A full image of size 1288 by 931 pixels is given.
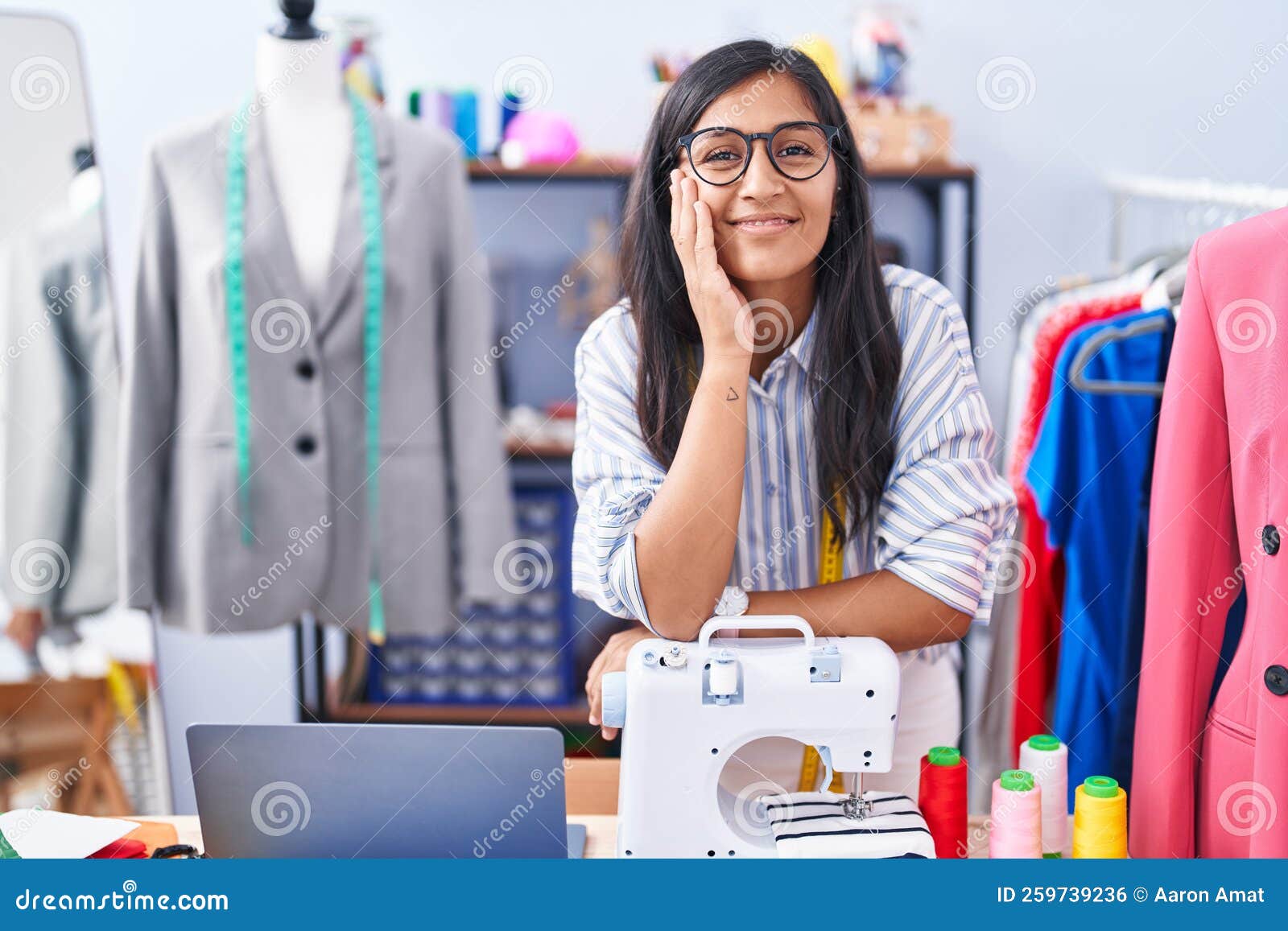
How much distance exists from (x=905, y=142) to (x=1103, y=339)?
3.68 feet

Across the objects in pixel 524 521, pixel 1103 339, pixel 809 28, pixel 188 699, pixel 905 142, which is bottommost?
pixel 188 699

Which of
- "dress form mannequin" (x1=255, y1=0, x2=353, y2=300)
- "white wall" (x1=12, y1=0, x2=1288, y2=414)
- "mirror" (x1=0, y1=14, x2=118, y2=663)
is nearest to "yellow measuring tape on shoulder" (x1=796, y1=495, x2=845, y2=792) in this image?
"dress form mannequin" (x1=255, y1=0, x2=353, y2=300)

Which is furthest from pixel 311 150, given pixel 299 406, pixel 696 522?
pixel 696 522

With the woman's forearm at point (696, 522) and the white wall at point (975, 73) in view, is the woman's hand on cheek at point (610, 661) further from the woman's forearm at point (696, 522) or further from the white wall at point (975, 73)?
the white wall at point (975, 73)

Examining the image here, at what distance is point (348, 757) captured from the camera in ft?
3.34

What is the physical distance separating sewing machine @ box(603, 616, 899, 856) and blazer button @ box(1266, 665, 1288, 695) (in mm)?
416

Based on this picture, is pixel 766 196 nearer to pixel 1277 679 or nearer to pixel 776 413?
Answer: pixel 776 413

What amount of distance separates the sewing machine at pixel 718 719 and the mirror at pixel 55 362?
1727mm

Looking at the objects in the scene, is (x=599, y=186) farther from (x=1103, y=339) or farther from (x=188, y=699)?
(x=188, y=699)

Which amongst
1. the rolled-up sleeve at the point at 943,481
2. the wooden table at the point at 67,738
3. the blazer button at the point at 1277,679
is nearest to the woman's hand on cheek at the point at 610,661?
the rolled-up sleeve at the point at 943,481

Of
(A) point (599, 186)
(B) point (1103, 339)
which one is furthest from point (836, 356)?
(A) point (599, 186)

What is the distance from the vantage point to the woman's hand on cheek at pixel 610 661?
124 centimetres

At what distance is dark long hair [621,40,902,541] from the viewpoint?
1.35 meters

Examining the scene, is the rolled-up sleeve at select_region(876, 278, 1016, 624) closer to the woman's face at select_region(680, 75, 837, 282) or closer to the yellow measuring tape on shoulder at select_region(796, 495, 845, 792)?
the yellow measuring tape on shoulder at select_region(796, 495, 845, 792)
